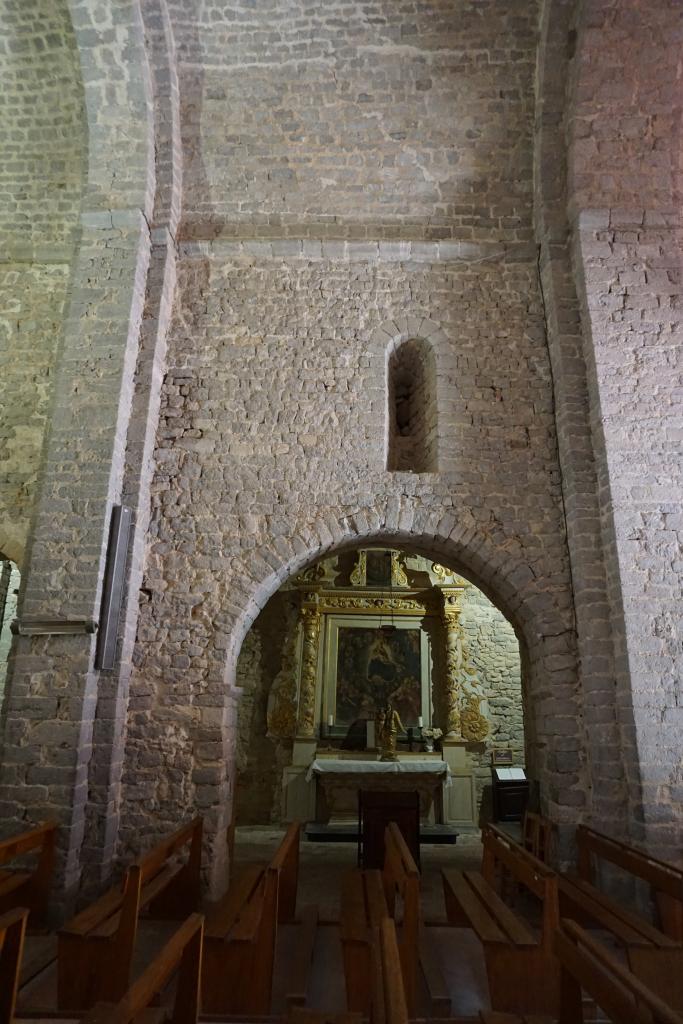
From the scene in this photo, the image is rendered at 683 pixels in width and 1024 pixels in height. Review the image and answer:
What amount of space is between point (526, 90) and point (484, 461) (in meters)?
4.21

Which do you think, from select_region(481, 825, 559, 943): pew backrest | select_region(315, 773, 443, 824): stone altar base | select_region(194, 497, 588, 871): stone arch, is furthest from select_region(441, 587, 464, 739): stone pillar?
select_region(481, 825, 559, 943): pew backrest

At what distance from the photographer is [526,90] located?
7.13 meters

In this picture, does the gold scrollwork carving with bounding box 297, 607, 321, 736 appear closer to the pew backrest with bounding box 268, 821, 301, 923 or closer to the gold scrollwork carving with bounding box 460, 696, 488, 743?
the gold scrollwork carving with bounding box 460, 696, 488, 743

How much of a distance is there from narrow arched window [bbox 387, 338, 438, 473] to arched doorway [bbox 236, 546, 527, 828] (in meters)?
3.27

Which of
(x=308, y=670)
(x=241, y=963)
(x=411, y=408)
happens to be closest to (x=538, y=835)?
(x=241, y=963)

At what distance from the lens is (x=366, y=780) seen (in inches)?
364

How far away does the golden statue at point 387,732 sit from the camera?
941 cm

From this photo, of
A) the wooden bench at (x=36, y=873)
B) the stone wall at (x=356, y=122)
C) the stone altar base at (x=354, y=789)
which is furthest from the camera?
the stone altar base at (x=354, y=789)

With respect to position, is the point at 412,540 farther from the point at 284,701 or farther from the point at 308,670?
the point at 284,701

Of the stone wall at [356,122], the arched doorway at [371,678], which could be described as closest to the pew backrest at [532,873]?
the arched doorway at [371,678]

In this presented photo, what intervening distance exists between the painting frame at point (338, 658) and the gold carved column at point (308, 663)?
7.2 inches

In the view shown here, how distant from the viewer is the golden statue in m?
9.41

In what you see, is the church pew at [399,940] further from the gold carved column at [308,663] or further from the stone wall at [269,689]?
the stone wall at [269,689]

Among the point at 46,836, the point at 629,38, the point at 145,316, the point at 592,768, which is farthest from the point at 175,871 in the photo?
the point at 629,38
